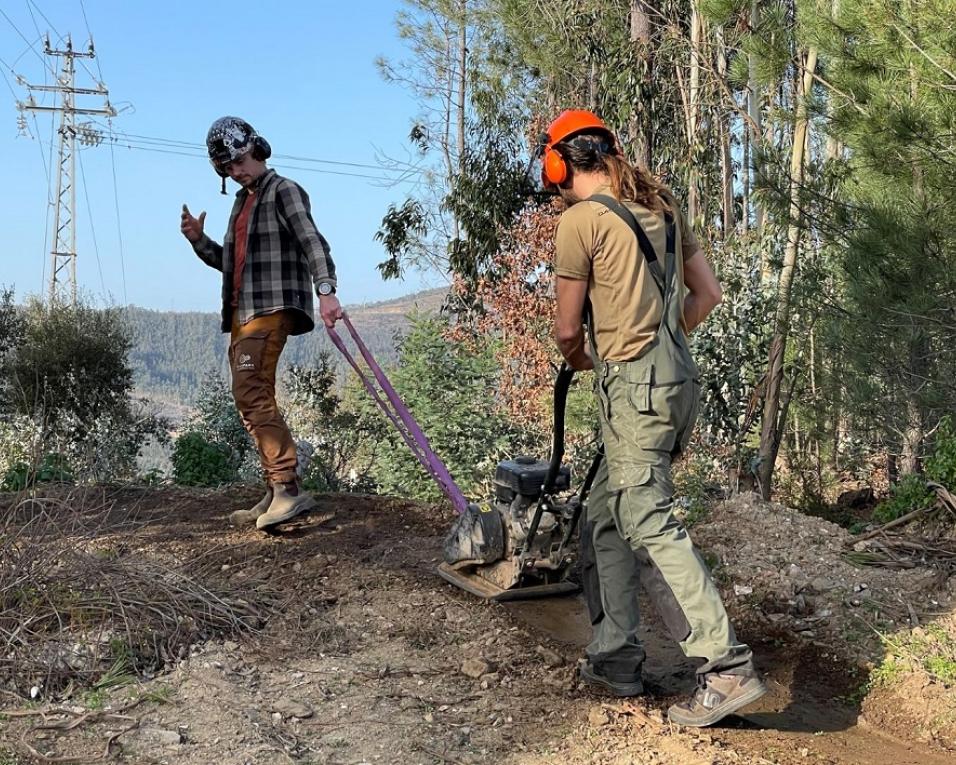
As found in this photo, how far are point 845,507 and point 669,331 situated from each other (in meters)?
6.84

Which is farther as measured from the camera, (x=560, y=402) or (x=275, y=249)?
(x=275, y=249)

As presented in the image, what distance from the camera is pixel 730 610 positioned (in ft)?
16.1

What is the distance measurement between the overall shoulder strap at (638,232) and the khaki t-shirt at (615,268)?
14 mm

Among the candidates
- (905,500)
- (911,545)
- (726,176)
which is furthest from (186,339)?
(911,545)

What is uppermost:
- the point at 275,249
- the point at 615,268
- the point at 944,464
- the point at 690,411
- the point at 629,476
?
the point at 275,249

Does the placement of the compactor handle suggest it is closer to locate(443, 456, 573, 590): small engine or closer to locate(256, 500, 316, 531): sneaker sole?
locate(443, 456, 573, 590): small engine

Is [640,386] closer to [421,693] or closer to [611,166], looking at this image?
[611,166]

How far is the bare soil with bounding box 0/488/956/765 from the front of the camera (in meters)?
3.21

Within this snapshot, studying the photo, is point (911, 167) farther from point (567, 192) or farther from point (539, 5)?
point (539, 5)

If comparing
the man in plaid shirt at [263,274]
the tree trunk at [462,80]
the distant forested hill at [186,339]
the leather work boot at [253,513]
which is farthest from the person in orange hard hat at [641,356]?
the distant forested hill at [186,339]

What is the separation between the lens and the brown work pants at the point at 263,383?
17.2ft

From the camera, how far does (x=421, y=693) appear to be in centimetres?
365

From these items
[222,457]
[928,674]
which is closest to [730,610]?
[928,674]

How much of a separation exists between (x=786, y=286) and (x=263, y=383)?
498 cm
